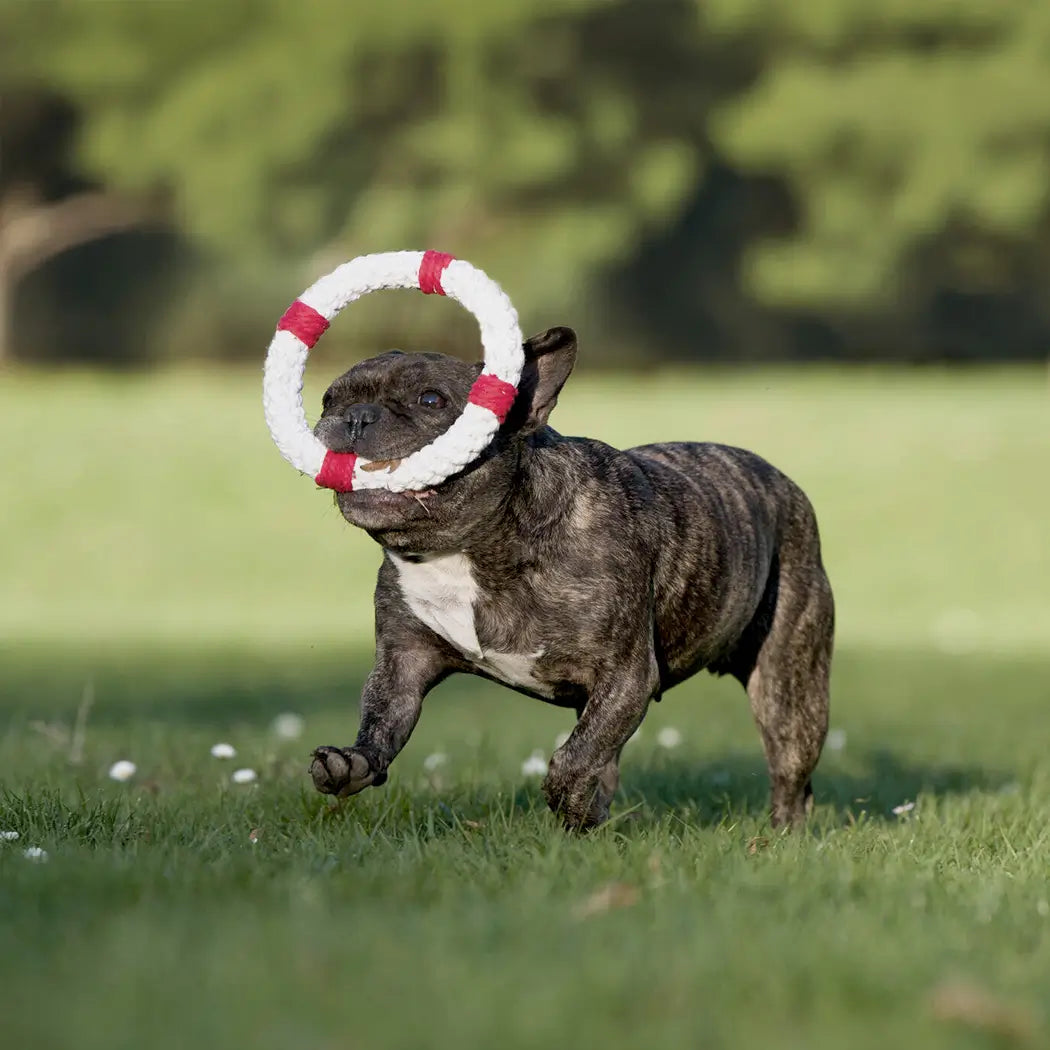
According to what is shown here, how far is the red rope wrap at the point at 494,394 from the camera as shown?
534 cm

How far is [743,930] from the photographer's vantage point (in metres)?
3.88

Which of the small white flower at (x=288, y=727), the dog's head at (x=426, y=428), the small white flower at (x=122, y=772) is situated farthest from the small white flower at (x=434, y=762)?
the dog's head at (x=426, y=428)

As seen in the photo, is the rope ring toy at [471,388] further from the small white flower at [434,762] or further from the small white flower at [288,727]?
the small white flower at [288,727]

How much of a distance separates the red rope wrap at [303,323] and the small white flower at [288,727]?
3.91 metres

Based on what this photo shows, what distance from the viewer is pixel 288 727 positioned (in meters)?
9.59

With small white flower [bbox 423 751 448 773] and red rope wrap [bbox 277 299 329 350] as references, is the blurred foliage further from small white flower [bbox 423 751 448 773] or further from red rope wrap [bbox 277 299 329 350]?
red rope wrap [bbox 277 299 329 350]

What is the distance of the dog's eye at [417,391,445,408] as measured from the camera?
557 cm

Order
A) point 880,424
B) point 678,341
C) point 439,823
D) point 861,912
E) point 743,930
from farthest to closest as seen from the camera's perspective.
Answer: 1. point 678,341
2. point 880,424
3. point 439,823
4. point 861,912
5. point 743,930

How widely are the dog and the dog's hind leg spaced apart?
0.57 metres

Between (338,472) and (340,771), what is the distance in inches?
34.6

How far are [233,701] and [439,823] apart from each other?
6629 millimetres

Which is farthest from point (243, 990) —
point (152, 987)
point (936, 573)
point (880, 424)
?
point (880, 424)

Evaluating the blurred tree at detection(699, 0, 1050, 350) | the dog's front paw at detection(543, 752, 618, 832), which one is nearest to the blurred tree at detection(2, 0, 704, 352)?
the blurred tree at detection(699, 0, 1050, 350)

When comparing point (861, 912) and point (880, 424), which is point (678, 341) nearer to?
point (880, 424)
